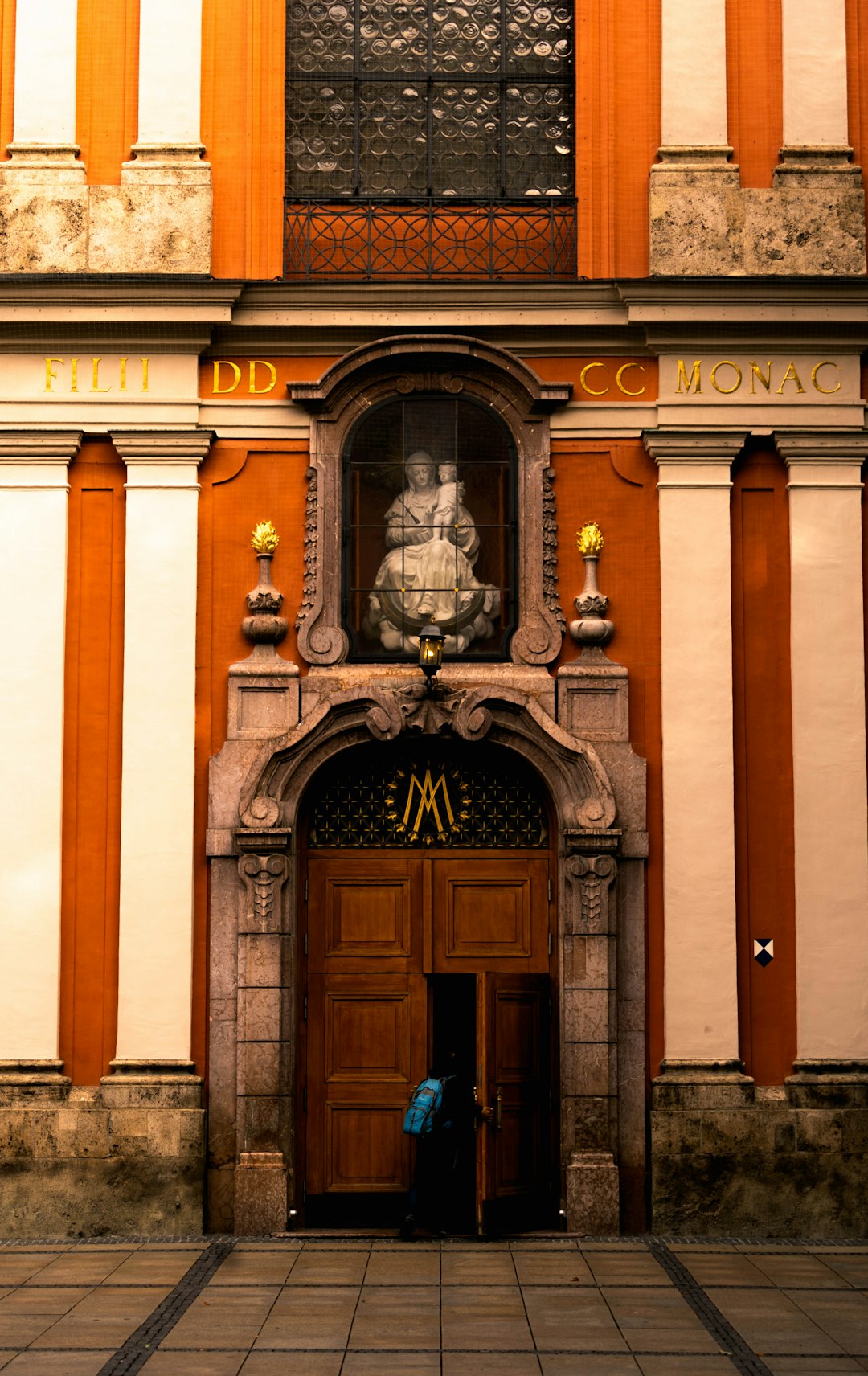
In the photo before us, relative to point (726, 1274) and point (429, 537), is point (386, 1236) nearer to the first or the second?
point (726, 1274)

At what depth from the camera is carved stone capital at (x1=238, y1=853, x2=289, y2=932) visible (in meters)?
13.9

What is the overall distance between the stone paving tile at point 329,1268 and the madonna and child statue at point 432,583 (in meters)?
4.85

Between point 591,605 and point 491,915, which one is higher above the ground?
point 591,605

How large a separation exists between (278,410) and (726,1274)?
768 centimetres

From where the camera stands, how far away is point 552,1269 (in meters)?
12.6

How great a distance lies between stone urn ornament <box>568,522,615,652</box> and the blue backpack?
148 inches

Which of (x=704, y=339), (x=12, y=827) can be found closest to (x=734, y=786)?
(x=704, y=339)

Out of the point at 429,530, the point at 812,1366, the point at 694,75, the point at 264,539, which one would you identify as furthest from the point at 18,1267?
the point at 694,75

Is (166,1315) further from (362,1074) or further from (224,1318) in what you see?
(362,1074)

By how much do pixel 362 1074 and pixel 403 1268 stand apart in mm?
1976

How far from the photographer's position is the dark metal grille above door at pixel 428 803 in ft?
47.4

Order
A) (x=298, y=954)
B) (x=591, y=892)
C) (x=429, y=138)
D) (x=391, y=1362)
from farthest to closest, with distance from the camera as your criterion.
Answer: (x=429, y=138) → (x=298, y=954) → (x=591, y=892) → (x=391, y=1362)

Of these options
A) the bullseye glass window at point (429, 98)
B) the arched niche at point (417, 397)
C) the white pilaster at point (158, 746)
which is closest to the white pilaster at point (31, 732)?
the white pilaster at point (158, 746)

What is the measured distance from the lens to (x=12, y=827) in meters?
14.1
